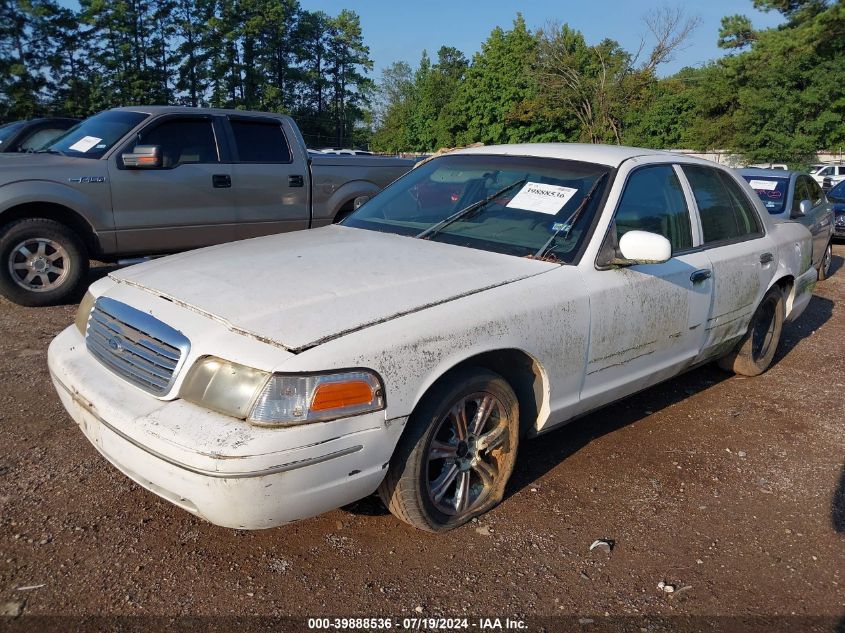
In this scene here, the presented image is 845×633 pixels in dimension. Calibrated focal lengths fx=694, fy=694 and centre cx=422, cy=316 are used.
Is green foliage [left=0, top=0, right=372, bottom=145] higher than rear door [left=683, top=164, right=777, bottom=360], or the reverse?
green foliage [left=0, top=0, right=372, bottom=145]

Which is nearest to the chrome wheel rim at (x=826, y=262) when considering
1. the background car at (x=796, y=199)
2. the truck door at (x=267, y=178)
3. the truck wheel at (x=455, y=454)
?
the background car at (x=796, y=199)

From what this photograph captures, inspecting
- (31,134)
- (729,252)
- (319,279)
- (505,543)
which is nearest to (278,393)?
(319,279)

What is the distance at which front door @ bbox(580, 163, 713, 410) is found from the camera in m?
3.40

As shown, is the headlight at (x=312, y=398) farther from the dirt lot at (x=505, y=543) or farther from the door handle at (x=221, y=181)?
the door handle at (x=221, y=181)

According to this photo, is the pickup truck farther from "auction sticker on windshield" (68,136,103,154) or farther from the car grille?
the car grille

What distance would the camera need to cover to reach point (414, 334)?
8.57 feet

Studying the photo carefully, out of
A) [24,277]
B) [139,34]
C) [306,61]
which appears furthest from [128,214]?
[306,61]

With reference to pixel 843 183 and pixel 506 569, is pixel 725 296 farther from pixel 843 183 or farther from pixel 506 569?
pixel 843 183

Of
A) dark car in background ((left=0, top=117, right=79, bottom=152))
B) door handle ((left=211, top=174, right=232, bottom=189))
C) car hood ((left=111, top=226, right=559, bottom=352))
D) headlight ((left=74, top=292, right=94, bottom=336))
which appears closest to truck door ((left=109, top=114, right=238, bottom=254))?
door handle ((left=211, top=174, right=232, bottom=189))

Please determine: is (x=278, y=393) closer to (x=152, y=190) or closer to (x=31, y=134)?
(x=152, y=190)

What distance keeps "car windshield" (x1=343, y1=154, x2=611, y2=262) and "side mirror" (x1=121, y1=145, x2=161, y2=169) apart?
3.12 m

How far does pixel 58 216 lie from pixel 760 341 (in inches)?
244

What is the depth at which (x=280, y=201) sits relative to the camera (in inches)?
301

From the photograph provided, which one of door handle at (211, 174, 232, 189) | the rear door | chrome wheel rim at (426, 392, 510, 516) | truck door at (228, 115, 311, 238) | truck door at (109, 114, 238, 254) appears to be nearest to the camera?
chrome wheel rim at (426, 392, 510, 516)
